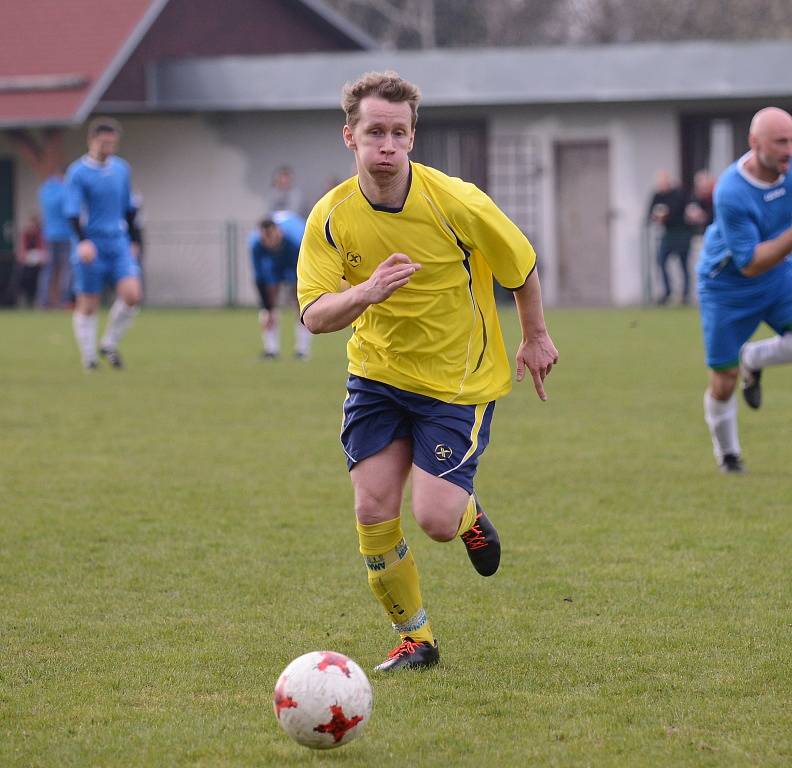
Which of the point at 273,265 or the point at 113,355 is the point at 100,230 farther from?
the point at 273,265

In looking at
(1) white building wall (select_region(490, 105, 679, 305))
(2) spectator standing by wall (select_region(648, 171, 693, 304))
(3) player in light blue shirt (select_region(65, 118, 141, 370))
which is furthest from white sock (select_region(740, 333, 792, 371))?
(1) white building wall (select_region(490, 105, 679, 305))

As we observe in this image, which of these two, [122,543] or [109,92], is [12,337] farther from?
[122,543]

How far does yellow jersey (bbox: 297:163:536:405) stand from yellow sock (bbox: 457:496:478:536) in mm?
364

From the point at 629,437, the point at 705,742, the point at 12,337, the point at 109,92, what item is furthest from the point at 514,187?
the point at 705,742

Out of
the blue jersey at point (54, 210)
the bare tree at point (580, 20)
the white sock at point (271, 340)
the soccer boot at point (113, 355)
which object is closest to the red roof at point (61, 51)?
the blue jersey at point (54, 210)

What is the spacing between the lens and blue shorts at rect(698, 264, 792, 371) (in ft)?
26.8

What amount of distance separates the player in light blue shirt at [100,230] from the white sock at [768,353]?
7493 mm

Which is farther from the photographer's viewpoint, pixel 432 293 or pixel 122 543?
pixel 122 543

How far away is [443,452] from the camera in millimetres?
4910

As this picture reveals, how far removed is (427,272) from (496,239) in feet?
0.84

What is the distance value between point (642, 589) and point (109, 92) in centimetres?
2328

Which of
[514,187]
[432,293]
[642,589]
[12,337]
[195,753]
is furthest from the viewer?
[514,187]

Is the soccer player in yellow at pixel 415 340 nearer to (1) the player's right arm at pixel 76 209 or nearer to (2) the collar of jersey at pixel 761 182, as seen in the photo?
(2) the collar of jersey at pixel 761 182

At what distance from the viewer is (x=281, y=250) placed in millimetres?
16453
